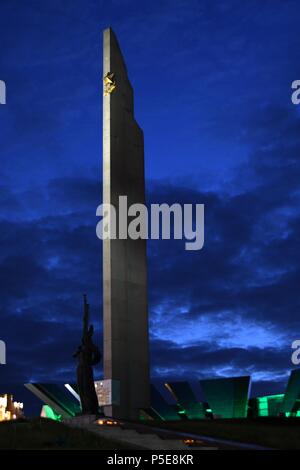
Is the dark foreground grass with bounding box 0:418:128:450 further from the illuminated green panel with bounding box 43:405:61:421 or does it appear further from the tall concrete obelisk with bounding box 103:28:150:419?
the illuminated green panel with bounding box 43:405:61:421

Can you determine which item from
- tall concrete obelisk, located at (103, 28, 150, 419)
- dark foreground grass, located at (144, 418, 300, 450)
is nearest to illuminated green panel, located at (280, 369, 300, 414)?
dark foreground grass, located at (144, 418, 300, 450)

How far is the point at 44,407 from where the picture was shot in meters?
35.1

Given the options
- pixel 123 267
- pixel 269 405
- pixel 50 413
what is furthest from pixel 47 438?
pixel 50 413

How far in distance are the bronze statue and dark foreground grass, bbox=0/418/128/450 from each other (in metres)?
3.65

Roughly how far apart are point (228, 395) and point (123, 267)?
735 cm

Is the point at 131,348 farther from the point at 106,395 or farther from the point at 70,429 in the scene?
the point at 70,429

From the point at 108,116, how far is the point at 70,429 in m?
16.9

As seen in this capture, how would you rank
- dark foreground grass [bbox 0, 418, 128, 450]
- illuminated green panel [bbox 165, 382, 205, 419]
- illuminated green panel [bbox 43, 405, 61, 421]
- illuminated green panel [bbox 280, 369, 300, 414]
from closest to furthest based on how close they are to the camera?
dark foreground grass [bbox 0, 418, 128, 450] < illuminated green panel [bbox 280, 369, 300, 414] < illuminated green panel [bbox 165, 382, 205, 419] < illuminated green panel [bbox 43, 405, 61, 421]

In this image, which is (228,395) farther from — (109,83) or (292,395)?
(109,83)

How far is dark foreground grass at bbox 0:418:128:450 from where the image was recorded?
688 inches

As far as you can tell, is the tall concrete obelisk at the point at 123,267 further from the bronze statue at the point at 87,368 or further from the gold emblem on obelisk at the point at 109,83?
the bronze statue at the point at 87,368

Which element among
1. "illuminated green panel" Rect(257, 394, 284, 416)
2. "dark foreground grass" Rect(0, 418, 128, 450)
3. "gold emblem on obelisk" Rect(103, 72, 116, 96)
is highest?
"gold emblem on obelisk" Rect(103, 72, 116, 96)

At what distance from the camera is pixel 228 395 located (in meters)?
29.3
